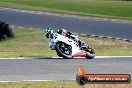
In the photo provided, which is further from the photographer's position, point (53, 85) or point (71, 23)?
point (71, 23)

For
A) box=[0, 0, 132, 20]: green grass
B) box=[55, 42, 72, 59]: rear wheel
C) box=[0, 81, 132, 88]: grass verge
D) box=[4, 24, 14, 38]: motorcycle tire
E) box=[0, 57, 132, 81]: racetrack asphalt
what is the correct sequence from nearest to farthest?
1. box=[0, 81, 132, 88]: grass verge
2. box=[0, 57, 132, 81]: racetrack asphalt
3. box=[55, 42, 72, 59]: rear wheel
4. box=[4, 24, 14, 38]: motorcycle tire
5. box=[0, 0, 132, 20]: green grass

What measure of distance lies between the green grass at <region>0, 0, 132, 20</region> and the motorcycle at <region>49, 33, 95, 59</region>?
18.0m

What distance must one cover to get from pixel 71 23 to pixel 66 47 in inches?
554

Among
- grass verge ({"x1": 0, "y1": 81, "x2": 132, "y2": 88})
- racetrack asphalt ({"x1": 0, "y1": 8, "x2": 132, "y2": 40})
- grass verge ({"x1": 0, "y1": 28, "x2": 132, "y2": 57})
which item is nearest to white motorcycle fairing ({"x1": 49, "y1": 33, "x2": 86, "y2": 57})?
grass verge ({"x1": 0, "y1": 81, "x2": 132, "y2": 88})

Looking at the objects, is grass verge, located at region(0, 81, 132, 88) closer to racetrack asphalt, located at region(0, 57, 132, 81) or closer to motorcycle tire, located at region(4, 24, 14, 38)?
racetrack asphalt, located at region(0, 57, 132, 81)

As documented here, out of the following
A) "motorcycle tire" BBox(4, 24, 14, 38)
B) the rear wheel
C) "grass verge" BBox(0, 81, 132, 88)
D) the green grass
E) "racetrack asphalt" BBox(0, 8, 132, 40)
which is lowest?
the green grass

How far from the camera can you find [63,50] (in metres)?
15.8

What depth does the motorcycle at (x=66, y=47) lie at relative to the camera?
1572 centimetres

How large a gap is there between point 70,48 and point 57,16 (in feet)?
55.0

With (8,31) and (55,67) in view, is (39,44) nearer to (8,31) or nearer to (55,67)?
(8,31)

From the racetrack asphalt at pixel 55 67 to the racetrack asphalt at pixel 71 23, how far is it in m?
10.9

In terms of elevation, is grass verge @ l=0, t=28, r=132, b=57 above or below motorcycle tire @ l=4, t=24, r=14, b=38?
below

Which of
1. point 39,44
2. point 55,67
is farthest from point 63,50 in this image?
point 39,44

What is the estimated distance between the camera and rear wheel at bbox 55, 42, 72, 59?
15.7m
